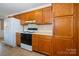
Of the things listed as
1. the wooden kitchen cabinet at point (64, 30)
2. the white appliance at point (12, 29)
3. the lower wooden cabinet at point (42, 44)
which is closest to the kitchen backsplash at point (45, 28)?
the lower wooden cabinet at point (42, 44)

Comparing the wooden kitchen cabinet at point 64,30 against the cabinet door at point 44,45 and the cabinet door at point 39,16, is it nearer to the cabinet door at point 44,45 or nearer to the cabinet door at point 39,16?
the cabinet door at point 44,45

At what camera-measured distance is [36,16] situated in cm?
436

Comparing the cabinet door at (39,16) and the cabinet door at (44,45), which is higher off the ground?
the cabinet door at (39,16)

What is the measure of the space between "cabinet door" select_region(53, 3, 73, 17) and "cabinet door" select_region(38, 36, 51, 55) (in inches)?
33.4

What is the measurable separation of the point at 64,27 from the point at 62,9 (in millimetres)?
465

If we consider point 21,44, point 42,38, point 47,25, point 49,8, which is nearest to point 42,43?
point 42,38

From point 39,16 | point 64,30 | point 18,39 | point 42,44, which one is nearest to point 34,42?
point 42,44

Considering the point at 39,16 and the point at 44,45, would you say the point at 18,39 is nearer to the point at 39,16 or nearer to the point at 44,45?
the point at 39,16

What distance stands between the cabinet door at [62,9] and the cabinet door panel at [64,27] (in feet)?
0.36

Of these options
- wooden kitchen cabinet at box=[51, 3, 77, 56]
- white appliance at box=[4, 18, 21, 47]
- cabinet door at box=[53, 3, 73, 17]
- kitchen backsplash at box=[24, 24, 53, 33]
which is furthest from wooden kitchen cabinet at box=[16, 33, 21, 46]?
cabinet door at box=[53, 3, 73, 17]

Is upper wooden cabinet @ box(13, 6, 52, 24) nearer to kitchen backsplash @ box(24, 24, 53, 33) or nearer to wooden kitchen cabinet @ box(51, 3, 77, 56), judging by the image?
kitchen backsplash @ box(24, 24, 53, 33)

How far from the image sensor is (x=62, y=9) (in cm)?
299

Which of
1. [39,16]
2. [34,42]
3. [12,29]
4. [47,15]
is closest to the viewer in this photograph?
[47,15]

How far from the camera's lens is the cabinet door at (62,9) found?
2871 mm
